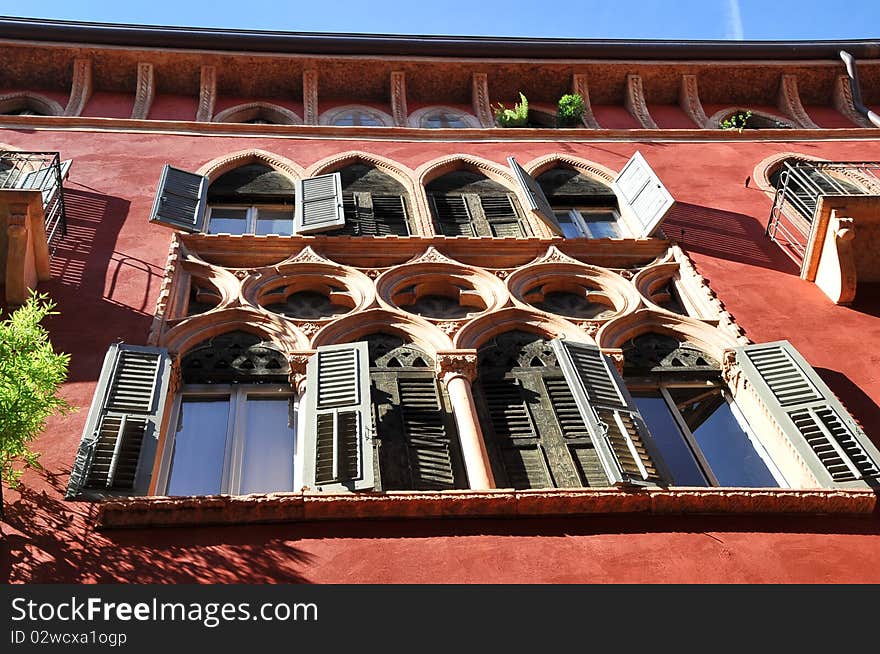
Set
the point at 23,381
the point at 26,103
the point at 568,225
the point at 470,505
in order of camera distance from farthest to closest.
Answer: the point at 26,103
the point at 568,225
the point at 470,505
the point at 23,381

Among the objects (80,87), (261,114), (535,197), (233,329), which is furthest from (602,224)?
(80,87)

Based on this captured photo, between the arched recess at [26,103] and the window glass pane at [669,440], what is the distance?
9.83m

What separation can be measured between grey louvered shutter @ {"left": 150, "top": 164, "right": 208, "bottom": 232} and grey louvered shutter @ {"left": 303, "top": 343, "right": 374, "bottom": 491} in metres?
3.14

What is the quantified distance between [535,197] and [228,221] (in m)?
3.63

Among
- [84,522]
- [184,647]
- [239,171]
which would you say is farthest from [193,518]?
[239,171]

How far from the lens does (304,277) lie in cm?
1060

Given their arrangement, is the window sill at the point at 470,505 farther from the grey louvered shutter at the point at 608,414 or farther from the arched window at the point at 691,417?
the arched window at the point at 691,417

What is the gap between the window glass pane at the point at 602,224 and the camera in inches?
498

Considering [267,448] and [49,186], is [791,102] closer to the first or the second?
[49,186]

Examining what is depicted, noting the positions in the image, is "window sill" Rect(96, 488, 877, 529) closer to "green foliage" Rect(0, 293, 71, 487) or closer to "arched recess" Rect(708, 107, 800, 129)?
"green foliage" Rect(0, 293, 71, 487)

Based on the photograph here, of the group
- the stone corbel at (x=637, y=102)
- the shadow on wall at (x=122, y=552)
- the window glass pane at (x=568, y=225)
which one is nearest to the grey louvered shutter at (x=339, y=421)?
the shadow on wall at (x=122, y=552)

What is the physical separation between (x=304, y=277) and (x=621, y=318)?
127 inches

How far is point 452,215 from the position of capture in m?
12.5

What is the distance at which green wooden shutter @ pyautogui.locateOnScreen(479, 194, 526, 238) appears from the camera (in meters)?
12.1
